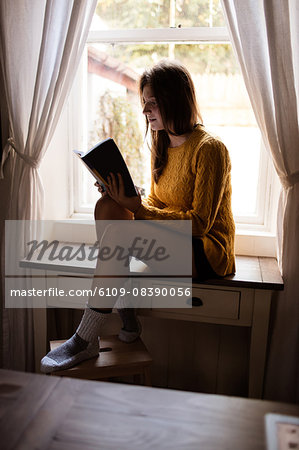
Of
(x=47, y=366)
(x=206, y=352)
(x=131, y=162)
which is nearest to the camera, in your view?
(x=47, y=366)

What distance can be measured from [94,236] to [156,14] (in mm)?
1033

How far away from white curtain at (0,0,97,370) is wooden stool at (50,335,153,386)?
47 centimetres

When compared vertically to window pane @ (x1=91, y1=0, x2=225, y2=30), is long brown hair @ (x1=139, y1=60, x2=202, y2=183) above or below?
below

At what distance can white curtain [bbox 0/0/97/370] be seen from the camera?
1644 millimetres

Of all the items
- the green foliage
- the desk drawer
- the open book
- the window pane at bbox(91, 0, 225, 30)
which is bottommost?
the desk drawer

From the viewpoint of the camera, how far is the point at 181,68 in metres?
1.58

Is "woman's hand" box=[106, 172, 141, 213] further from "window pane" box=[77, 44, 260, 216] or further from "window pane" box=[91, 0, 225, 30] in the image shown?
"window pane" box=[91, 0, 225, 30]

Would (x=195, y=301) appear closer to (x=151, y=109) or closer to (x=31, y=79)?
(x=151, y=109)

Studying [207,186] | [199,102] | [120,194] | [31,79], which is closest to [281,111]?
[207,186]

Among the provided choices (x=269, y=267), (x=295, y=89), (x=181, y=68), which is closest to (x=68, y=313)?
(x=269, y=267)

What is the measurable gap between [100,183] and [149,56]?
2.52 ft

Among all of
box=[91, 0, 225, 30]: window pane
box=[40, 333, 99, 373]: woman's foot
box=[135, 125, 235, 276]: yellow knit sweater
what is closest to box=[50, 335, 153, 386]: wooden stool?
box=[40, 333, 99, 373]: woman's foot

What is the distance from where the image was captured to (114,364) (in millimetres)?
1461

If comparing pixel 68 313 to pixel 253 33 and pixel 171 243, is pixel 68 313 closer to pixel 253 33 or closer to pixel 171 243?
pixel 171 243
